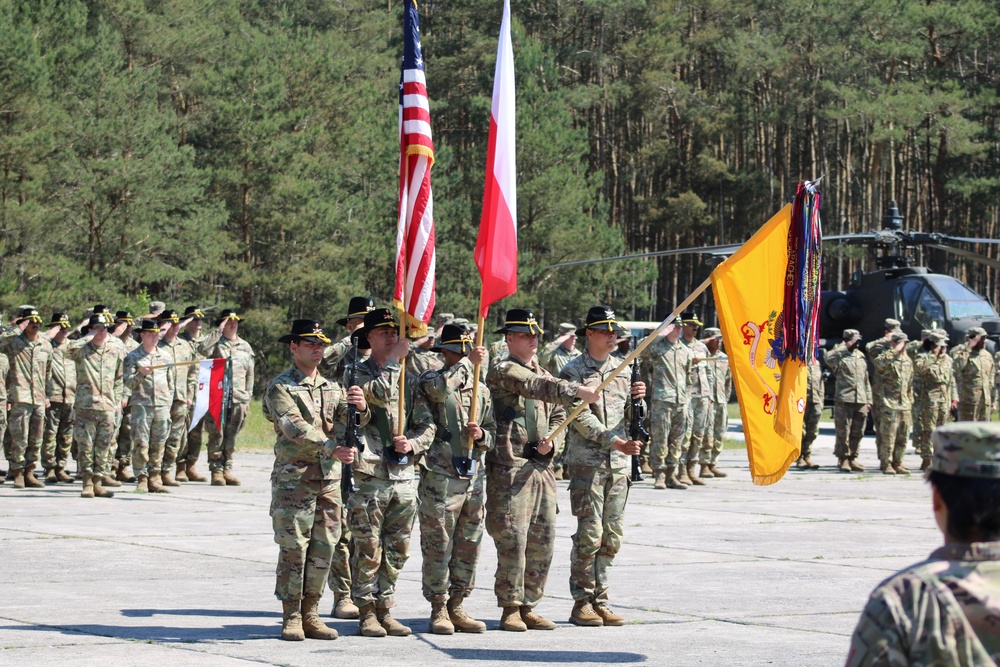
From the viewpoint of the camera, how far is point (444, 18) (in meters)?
54.0

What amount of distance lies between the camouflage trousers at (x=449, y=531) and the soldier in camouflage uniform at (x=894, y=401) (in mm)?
12704

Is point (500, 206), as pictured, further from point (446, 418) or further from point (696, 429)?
point (696, 429)

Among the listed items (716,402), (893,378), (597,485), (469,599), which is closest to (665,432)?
(716,402)

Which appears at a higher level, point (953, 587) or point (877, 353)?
point (877, 353)

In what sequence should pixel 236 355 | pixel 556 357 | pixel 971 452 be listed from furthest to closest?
pixel 556 357
pixel 236 355
pixel 971 452

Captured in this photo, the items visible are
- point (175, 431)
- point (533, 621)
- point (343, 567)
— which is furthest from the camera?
point (175, 431)

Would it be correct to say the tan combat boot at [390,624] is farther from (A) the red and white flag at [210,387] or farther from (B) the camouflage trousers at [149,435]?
(B) the camouflage trousers at [149,435]

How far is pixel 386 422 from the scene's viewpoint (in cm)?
823

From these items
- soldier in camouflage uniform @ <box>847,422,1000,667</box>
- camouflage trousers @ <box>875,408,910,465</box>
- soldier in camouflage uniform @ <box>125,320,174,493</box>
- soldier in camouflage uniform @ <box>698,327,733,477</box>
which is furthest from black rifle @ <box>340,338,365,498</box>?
camouflage trousers @ <box>875,408,910,465</box>

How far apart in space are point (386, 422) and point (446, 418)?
36cm

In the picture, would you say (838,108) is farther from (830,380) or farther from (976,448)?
(976,448)

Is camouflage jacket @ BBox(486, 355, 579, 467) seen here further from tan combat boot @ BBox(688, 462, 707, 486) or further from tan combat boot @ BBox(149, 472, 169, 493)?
tan combat boot @ BBox(688, 462, 707, 486)

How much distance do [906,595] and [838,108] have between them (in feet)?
155

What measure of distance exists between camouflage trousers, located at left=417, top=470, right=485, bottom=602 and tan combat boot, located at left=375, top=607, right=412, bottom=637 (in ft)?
0.78
